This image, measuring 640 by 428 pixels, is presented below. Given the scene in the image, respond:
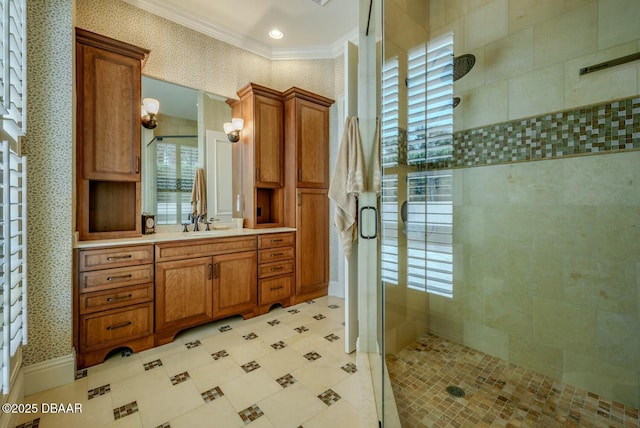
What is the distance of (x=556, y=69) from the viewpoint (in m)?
1.32

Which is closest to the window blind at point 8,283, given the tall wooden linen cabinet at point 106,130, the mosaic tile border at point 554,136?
the tall wooden linen cabinet at point 106,130

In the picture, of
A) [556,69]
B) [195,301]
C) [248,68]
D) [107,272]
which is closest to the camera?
[556,69]

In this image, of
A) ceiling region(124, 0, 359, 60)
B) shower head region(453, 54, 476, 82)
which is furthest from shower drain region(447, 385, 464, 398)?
ceiling region(124, 0, 359, 60)

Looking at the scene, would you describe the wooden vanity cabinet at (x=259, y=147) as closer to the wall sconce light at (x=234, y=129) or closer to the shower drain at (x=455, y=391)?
the wall sconce light at (x=234, y=129)

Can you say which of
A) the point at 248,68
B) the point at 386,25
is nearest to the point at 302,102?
the point at 248,68

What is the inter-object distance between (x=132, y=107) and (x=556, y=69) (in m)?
2.79

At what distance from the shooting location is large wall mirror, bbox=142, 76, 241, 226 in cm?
247

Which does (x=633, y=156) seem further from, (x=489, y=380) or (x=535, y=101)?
(x=489, y=380)

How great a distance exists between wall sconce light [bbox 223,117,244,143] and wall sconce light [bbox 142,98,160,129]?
707mm

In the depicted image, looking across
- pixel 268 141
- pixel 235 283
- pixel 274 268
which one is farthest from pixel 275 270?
pixel 268 141

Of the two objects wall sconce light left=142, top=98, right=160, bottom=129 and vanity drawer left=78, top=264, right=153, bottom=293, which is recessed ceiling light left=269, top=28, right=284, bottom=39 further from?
vanity drawer left=78, top=264, right=153, bottom=293

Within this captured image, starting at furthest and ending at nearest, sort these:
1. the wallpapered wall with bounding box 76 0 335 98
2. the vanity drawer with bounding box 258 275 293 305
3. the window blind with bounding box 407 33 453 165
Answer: the vanity drawer with bounding box 258 275 293 305, the wallpapered wall with bounding box 76 0 335 98, the window blind with bounding box 407 33 453 165

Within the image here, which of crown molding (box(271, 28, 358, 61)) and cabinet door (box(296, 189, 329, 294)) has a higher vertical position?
crown molding (box(271, 28, 358, 61))

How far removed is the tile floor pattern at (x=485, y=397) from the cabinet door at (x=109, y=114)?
2381mm
